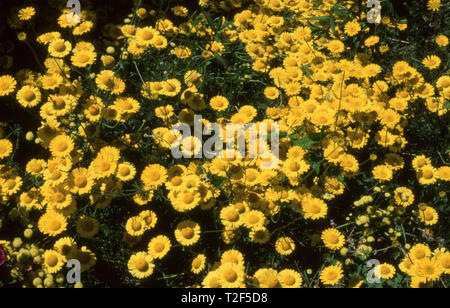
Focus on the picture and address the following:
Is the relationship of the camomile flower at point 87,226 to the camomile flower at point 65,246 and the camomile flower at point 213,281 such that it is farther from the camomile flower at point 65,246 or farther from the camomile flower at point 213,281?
the camomile flower at point 213,281

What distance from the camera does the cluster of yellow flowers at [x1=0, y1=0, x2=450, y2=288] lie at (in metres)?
2.66

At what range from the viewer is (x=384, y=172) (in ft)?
10.0

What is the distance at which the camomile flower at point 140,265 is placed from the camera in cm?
261

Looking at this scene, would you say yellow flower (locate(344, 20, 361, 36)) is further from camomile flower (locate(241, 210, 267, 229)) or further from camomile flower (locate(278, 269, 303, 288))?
camomile flower (locate(278, 269, 303, 288))

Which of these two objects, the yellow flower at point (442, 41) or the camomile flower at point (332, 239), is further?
the yellow flower at point (442, 41)

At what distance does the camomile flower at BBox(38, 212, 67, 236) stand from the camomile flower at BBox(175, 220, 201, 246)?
751mm

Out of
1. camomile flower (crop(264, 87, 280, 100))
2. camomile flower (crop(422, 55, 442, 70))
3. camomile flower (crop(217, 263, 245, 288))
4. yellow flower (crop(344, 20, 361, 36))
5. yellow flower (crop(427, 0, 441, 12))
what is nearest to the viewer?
camomile flower (crop(217, 263, 245, 288))

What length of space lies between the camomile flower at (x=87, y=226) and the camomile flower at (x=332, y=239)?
160 centimetres

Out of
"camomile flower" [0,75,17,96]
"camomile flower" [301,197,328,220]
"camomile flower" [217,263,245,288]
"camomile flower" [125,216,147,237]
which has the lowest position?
"camomile flower" [217,263,245,288]

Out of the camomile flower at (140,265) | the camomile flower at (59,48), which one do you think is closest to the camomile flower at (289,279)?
the camomile flower at (140,265)

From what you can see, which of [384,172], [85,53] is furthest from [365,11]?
[85,53]

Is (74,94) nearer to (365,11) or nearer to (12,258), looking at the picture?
(12,258)

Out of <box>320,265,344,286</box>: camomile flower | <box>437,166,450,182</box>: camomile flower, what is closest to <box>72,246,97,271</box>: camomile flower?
<box>320,265,344,286</box>: camomile flower
